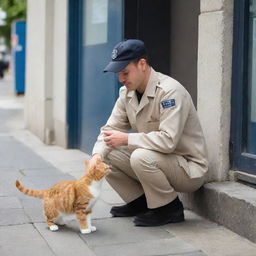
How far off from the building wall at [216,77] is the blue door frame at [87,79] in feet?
6.04

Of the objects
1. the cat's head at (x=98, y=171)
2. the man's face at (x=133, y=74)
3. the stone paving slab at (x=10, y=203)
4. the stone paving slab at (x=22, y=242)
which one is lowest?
the stone paving slab at (x=22, y=242)

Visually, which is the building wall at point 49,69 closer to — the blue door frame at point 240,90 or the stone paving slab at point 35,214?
the stone paving slab at point 35,214

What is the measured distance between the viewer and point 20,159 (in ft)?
28.3

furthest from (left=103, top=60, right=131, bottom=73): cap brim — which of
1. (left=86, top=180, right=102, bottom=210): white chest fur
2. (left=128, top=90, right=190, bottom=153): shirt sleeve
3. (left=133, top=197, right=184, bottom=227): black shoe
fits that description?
(left=133, top=197, right=184, bottom=227): black shoe

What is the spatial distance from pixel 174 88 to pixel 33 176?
2.92 metres

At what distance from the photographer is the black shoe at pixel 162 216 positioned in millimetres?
5164

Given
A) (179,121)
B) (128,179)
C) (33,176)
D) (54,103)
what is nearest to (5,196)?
(33,176)

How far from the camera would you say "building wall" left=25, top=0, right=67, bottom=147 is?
9539 millimetres

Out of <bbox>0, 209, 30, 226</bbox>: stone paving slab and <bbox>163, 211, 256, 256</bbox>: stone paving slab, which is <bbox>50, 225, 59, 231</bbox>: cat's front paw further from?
<bbox>163, 211, 256, 256</bbox>: stone paving slab

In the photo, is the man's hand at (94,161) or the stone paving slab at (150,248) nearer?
the stone paving slab at (150,248)

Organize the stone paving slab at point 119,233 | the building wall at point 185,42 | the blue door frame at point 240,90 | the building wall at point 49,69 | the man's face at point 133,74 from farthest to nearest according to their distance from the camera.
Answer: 1. the building wall at point 49,69
2. the building wall at point 185,42
3. the blue door frame at point 240,90
4. the man's face at point 133,74
5. the stone paving slab at point 119,233

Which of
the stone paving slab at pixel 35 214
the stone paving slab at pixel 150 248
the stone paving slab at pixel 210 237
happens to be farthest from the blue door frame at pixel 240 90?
the stone paving slab at pixel 35 214

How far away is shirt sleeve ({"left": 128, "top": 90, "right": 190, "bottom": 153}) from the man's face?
0.25 meters

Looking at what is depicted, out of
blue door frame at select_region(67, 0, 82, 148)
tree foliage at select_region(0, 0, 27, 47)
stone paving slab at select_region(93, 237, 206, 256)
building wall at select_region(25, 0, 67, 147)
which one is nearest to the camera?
stone paving slab at select_region(93, 237, 206, 256)
